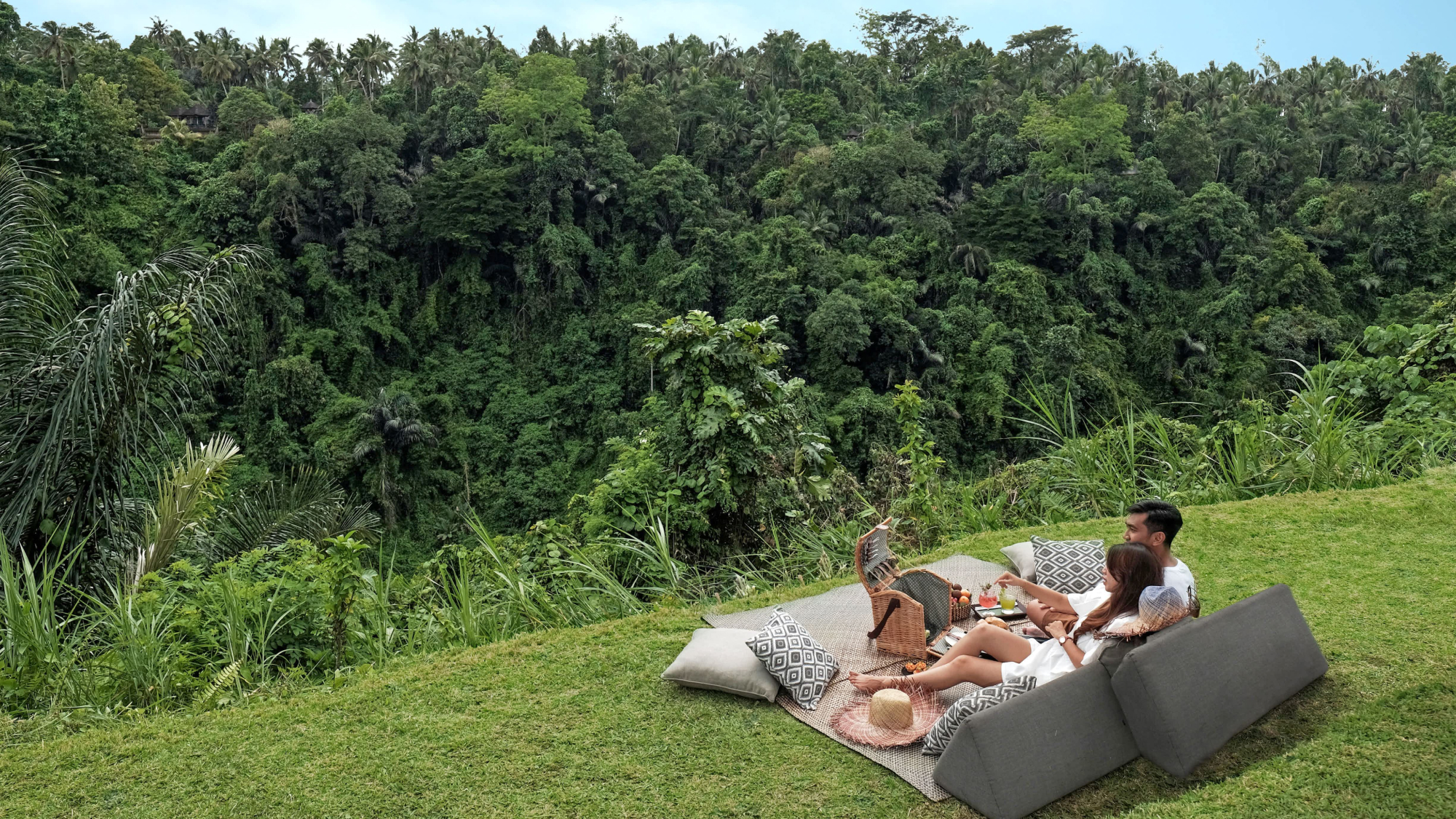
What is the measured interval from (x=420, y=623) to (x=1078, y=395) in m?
22.7

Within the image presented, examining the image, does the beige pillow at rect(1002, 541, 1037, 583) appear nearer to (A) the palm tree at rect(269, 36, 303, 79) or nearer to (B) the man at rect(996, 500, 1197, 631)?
(B) the man at rect(996, 500, 1197, 631)

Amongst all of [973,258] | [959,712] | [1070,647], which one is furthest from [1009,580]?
[973,258]

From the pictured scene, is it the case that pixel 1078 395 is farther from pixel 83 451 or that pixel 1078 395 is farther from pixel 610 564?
pixel 83 451

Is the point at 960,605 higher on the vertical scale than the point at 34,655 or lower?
lower

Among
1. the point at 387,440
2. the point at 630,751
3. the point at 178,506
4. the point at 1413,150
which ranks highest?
the point at 1413,150

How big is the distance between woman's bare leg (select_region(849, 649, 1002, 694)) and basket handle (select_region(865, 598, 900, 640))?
0.93ft

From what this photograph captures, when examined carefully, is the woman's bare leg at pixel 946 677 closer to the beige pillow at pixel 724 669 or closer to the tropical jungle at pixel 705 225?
the beige pillow at pixel 724 669

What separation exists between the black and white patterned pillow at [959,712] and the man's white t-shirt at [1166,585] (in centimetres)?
44

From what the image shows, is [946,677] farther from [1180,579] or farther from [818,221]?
[818,221]

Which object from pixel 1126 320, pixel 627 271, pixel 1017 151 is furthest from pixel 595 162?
pixel 1126 320

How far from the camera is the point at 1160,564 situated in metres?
2.93

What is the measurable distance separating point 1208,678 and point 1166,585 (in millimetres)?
358

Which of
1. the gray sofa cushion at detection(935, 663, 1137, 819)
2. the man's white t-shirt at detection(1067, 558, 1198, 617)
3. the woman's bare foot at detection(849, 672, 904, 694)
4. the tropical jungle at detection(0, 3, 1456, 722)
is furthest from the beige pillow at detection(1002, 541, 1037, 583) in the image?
the tropical jungle at detection(0, 3, 1456, 722)

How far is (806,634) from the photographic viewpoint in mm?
3254
